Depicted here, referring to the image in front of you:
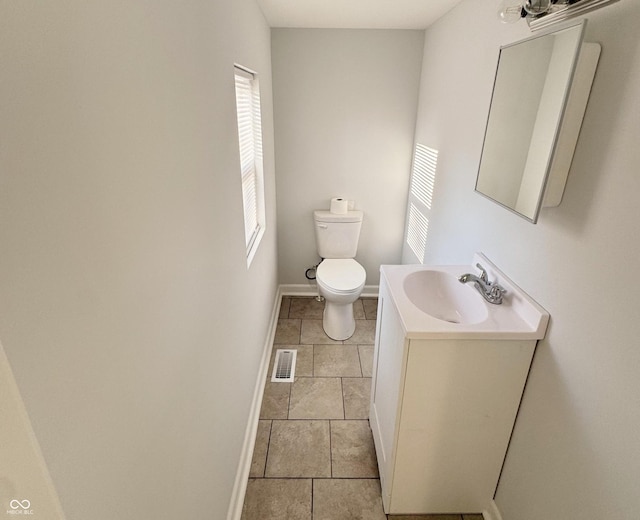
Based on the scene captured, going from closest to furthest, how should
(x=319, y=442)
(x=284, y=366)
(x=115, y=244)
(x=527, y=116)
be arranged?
(x=115, y=244) → (x=527, y=116) → (x=319, y=442) → (x=284, y=366)

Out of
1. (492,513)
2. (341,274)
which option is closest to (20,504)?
(492,513)

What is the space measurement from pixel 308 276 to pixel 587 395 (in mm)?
2471

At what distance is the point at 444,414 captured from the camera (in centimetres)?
143

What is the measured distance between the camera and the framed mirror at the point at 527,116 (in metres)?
1.07

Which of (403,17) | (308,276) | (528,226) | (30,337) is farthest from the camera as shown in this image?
(308,276)

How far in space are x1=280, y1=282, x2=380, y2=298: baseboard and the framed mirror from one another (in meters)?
1.97

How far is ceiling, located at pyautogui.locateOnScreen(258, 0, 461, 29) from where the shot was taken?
78.9 inches

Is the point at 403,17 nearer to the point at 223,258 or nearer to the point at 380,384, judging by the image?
the point at 223,258

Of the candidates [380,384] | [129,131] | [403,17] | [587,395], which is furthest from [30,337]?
[403,17]

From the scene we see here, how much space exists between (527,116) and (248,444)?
74.4 inches

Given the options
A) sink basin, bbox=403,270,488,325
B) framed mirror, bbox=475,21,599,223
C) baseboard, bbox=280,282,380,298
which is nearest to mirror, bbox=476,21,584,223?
framed mirror, bbox=475,21,599,223

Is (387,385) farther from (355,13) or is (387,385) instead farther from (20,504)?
(355,13)

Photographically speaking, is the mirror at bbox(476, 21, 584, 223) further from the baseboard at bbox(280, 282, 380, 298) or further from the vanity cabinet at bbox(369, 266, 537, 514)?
the baseboard at bbox(280, 282, 380, 298)

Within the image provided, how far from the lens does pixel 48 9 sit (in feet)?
1.54
